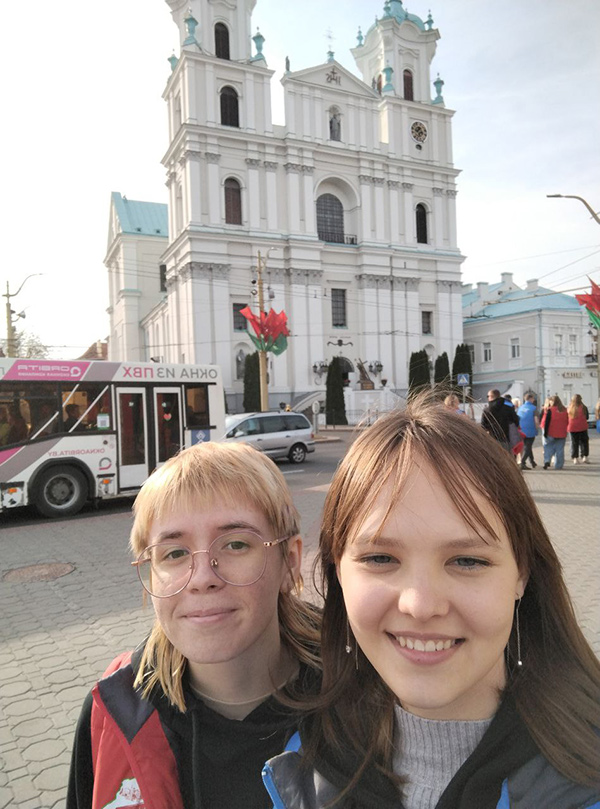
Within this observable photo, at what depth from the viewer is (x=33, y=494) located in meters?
10.8

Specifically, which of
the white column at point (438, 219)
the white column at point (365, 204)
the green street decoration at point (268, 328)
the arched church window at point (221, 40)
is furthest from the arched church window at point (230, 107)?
the green street decoration at point (268, 328)

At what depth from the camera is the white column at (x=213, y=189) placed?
4144 centimetres

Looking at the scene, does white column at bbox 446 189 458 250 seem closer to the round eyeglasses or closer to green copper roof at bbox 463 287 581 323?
green copper roof at bbox 463 287 581 323

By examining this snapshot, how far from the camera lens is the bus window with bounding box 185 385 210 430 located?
13117 mm

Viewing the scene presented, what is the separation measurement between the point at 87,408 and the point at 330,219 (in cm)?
4012

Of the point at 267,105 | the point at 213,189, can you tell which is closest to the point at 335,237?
the point at 267,105

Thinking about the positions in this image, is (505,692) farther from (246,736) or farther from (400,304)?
(400,304)

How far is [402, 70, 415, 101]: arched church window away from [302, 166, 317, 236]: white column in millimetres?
14273

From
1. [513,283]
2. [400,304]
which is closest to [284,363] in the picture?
[400,304]

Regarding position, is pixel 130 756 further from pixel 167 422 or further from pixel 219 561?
pixel 167 422

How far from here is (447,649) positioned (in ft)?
3.70

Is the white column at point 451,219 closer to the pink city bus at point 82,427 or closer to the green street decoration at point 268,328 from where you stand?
the green street decoration at point 268,328

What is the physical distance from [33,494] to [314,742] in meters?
10.7

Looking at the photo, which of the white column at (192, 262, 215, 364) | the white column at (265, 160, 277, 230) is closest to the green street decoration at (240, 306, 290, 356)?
the white column at (192, 262, 215, 364)
